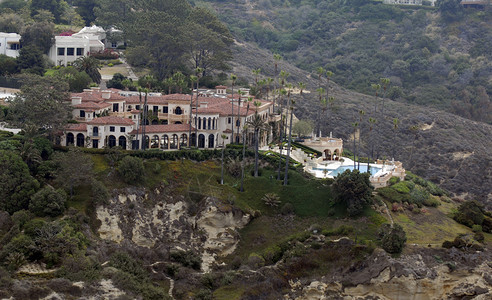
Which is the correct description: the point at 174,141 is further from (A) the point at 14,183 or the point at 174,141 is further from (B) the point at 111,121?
(A) the point at 14,183

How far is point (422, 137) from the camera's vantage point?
130625 millimetres

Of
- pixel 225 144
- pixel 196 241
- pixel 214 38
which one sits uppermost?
pixel 214 38

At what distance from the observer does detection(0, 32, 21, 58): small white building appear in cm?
12138

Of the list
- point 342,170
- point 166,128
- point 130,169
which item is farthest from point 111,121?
point 342,170

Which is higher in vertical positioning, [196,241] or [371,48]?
[371,48]

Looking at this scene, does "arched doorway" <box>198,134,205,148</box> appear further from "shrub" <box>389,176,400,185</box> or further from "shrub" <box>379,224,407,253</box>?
"shrub" <box>379,224,407,253</box>

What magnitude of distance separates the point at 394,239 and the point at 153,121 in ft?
118

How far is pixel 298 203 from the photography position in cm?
8419

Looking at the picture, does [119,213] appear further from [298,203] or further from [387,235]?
[387,235]

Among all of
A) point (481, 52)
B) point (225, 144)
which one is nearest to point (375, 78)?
point (481, 52)

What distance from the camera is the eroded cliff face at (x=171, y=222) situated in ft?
254

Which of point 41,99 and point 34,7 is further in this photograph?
point 34,7

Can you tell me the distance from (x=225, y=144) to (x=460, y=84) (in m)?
89.4

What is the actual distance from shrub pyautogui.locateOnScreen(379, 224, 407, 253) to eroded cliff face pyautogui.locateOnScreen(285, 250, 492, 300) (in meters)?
0.89
